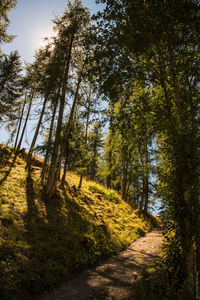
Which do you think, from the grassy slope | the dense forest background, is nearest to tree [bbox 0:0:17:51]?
the dense forest background

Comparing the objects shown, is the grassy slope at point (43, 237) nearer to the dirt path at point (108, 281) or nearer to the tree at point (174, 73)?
the dirt path at point (108, 281)

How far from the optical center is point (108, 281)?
5.74m

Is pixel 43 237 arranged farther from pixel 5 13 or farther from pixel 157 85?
pixel 5 13

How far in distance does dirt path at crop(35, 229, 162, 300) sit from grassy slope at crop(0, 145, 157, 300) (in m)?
0.40

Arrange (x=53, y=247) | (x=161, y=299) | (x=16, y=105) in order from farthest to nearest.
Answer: (x=16, y=105)
(x=53, y=247)
(x=161, y=299)

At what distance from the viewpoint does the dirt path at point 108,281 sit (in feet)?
15.8

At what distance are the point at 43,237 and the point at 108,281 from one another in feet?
10.5

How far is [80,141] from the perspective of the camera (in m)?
15.8

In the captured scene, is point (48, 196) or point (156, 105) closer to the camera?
point (156, 105)

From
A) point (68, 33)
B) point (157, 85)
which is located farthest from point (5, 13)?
point (157, 85)

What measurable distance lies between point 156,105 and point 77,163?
9736mm

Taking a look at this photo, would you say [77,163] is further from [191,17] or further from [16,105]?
[16,105]

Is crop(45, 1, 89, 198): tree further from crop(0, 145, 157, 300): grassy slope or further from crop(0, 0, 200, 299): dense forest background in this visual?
crop(0, 145, 157, 300): grassy slope

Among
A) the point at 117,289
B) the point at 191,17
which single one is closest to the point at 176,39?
the point at 191,17
